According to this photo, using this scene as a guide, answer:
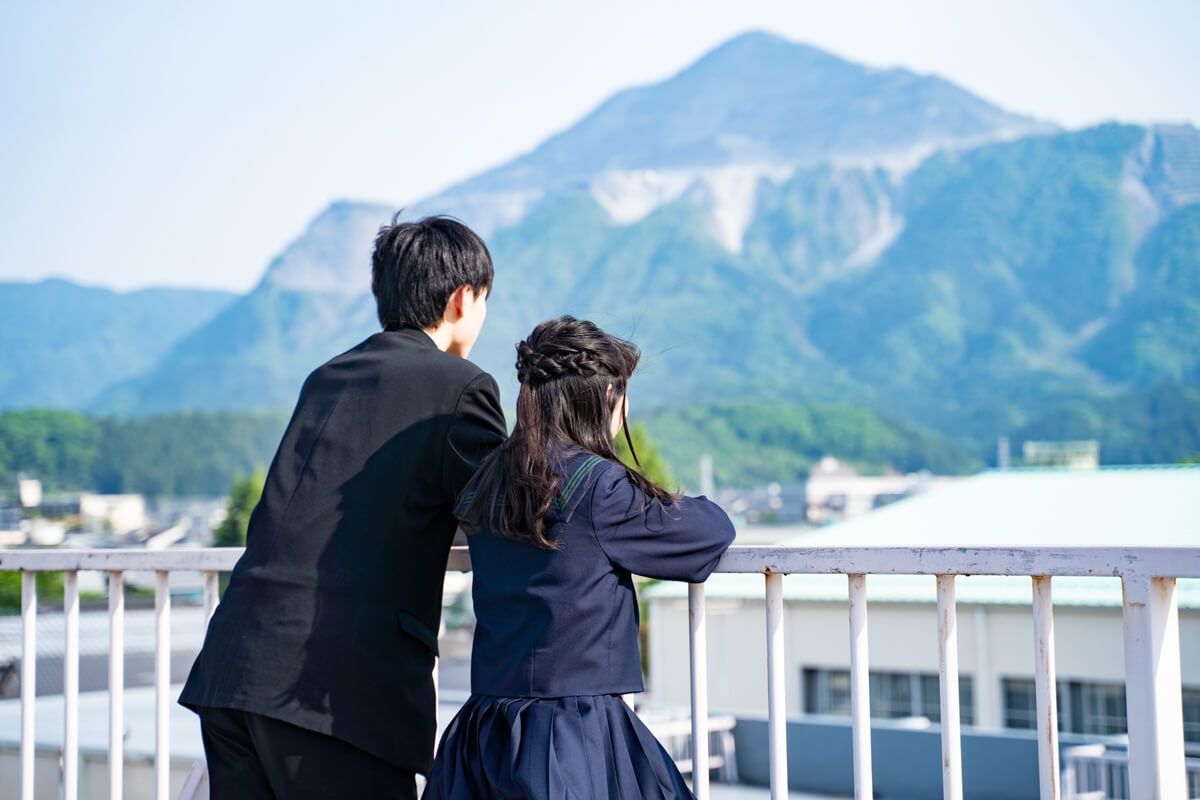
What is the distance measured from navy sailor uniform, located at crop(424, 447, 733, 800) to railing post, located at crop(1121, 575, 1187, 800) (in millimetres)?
612

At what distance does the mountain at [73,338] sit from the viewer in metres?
155

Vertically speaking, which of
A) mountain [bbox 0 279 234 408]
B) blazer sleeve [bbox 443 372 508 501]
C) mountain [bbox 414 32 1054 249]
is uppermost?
mountain [bbox 414 32 1054 249]

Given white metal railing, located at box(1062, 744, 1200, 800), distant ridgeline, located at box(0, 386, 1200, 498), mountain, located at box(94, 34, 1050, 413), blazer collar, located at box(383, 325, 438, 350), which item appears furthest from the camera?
mountain, located at box(94, 34, 1050, 413)

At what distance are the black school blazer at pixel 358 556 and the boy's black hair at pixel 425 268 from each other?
81mm

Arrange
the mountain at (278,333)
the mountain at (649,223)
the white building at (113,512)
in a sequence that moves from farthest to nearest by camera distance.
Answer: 1. the mountain at (649,223)
2. the mountain at (278,333)
3. the white building at (113,512)

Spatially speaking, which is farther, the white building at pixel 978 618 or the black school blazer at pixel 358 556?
the white building at pixel 978 618

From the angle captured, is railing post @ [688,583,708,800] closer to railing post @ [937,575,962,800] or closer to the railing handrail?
the railing handrail

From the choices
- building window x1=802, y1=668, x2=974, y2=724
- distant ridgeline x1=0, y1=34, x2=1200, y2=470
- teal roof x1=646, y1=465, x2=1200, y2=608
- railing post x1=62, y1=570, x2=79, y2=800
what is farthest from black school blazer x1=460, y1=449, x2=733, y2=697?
distant ridgeline x1=0, y1=34, x2=1200, y2=470

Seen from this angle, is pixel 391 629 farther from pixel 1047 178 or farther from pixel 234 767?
pixel 1047 178

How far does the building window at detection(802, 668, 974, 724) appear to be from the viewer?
16.2m

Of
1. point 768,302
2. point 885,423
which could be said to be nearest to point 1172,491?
point 885,423

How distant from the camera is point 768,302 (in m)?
152

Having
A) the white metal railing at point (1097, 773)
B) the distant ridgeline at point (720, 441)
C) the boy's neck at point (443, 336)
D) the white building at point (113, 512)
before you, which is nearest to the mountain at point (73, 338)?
the distant ridgeline at point (720, 441)

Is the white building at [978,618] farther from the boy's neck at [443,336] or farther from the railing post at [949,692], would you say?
the boy's neck at [443,336]
